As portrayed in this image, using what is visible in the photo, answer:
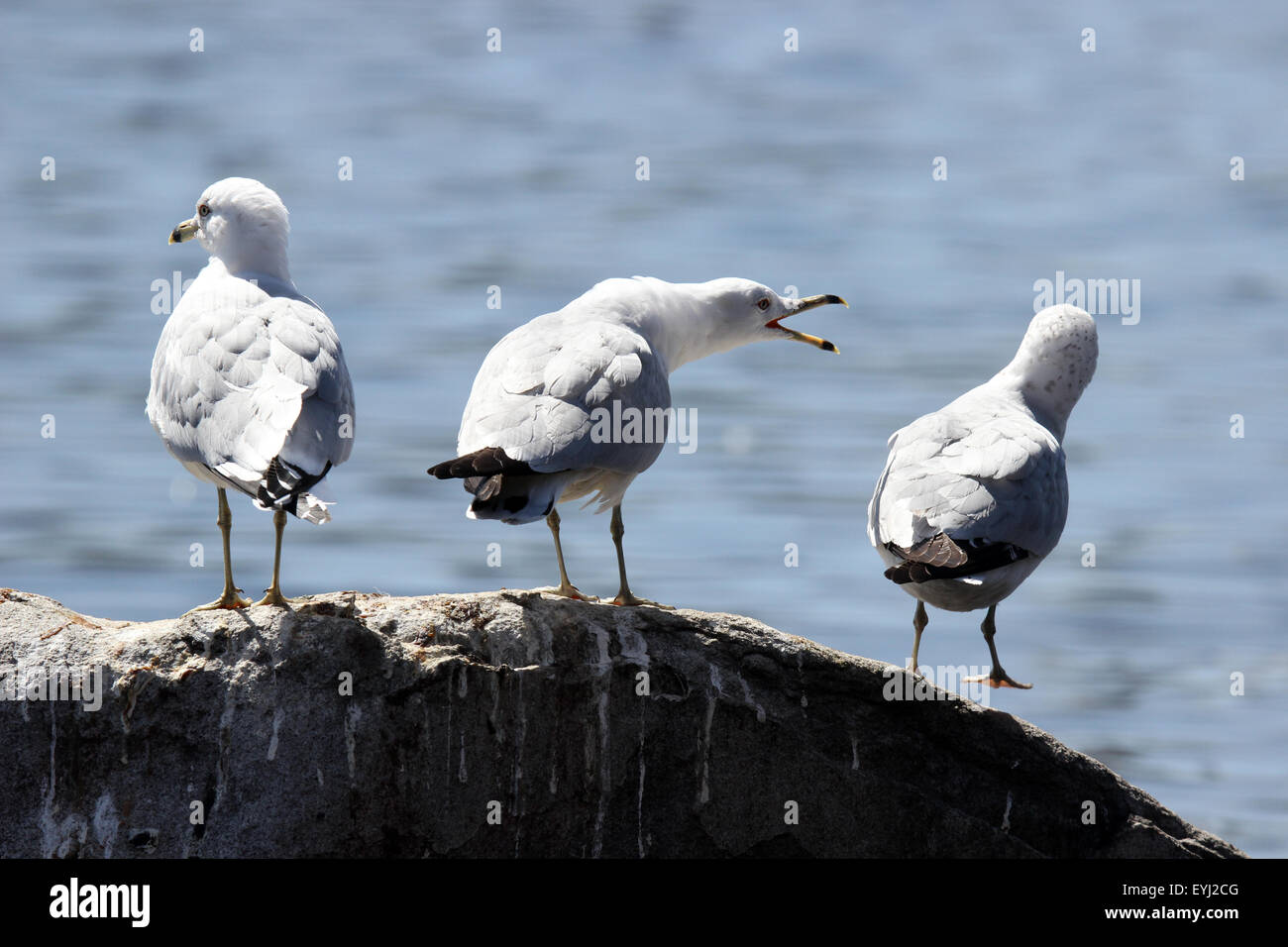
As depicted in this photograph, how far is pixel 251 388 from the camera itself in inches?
264

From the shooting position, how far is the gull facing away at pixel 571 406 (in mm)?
6652

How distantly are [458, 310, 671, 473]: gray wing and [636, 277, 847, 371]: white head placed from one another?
87cm

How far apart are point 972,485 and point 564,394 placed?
6.32 feet

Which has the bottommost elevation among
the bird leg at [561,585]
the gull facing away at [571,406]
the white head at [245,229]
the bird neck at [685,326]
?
the bird leg at [561,585]

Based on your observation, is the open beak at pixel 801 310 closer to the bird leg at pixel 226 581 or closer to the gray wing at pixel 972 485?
the gray wing at pixel 972 485

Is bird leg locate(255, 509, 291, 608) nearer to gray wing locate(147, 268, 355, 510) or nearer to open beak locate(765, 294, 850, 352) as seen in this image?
gray wing locate(147, 268, 355, 510)

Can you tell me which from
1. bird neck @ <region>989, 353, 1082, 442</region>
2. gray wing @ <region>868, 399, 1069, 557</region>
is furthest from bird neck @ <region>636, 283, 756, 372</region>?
bird neck @ <region>989, 353, 1082, 442</region>

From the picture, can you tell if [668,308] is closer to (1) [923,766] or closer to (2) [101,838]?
(1) [923,766]

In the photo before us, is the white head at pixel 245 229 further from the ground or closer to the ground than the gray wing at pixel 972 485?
further from the ground

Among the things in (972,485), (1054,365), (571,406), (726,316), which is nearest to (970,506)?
(972,485)

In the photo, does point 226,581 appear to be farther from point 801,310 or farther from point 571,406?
point 801,310

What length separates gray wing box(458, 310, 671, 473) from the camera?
680cm

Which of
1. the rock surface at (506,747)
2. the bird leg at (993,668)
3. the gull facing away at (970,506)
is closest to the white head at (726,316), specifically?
the gull facing away at (970,506)

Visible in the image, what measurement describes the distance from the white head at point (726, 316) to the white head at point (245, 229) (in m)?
1.84
